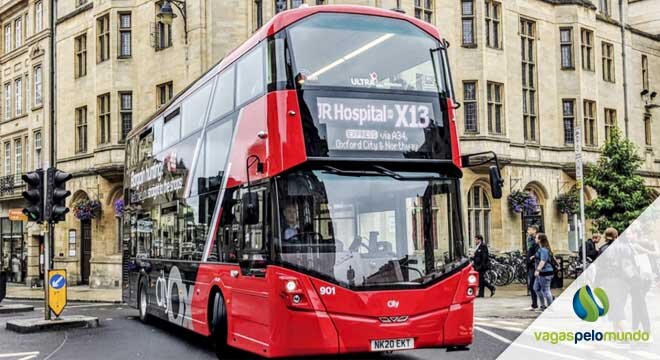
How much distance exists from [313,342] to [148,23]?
24425 mm

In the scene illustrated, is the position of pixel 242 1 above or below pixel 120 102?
above

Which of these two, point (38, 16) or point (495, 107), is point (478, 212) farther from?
point (38, 16)

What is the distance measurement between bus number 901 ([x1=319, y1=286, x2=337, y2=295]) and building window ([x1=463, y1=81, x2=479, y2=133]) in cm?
2094

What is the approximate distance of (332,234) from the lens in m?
9.33

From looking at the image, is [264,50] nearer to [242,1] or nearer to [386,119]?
[386,119]

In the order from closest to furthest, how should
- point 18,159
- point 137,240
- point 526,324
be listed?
1. point 526,324
2. point 137,240
3. point 18,159

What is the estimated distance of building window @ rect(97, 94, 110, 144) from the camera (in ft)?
107

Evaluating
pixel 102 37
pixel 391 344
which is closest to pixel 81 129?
pixel 102 37

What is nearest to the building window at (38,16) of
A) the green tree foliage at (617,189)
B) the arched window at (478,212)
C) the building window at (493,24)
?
the building window at (493,24)

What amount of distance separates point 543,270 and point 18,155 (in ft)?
106

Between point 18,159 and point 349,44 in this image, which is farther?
point 18,159

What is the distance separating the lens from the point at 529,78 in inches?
1283

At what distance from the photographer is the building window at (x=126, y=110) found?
31859 millimetres

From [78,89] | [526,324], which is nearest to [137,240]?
[526,324]
